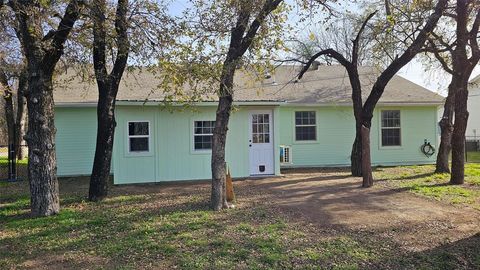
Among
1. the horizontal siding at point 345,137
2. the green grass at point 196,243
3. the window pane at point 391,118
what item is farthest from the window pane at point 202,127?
the window pane at point 391,118

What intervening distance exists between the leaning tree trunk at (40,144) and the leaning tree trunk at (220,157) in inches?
130

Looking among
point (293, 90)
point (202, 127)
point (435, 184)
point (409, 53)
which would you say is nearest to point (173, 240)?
point (202, 127)

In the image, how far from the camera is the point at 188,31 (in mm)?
8773

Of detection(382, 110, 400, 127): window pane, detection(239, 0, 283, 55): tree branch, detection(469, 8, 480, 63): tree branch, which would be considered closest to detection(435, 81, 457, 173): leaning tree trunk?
detection(469, 8, 480, 63): tree branch

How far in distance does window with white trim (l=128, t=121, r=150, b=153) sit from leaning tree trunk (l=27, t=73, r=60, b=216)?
4.64 meters

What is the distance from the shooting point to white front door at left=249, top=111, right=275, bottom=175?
13.9 m

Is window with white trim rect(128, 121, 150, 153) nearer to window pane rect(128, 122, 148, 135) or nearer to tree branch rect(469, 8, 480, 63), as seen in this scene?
window pane rect(128, 122, 148, 135)

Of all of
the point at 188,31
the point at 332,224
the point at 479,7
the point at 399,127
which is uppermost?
the point at 479,7

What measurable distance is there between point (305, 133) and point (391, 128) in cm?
385

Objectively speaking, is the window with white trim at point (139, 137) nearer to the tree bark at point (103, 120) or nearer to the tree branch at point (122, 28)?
the tree bark at point (103, 120)

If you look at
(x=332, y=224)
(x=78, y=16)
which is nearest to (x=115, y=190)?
(x=78, y=16)

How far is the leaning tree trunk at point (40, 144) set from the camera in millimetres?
8164

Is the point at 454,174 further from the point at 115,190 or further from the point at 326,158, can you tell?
the point at 115,190

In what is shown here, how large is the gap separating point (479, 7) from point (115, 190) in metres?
11.1
